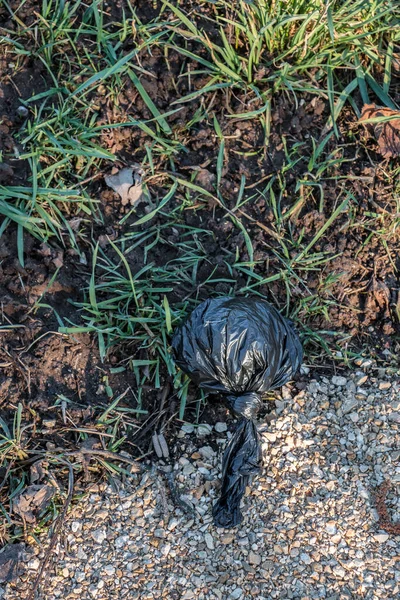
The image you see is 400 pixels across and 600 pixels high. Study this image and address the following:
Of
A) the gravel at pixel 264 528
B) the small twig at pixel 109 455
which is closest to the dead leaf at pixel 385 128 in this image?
the gravel at pixel 264 528

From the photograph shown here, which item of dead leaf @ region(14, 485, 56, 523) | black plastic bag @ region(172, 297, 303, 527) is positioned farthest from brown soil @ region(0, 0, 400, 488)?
dead leaf @ region(14, 485, 56, 523)

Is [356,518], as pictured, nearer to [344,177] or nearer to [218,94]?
[344,177]

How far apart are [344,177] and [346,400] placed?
1.08 m

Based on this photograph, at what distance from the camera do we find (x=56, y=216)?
3.50 m

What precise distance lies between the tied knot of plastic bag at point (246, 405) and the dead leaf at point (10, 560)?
0.99m

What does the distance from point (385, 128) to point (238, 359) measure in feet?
4.71

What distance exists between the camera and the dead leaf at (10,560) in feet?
9.48

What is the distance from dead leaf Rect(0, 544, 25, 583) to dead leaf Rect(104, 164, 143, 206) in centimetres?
156

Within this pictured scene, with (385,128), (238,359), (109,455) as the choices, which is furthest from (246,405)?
(385,128)

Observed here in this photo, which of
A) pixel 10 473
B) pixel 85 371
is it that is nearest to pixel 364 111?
pixel 85 371

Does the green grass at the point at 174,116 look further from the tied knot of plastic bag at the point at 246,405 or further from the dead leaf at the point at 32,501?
the dead leaf at the point at 32,501

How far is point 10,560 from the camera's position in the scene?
2918 millimetres

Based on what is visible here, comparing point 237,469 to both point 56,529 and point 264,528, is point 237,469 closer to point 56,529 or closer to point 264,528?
point 264,528

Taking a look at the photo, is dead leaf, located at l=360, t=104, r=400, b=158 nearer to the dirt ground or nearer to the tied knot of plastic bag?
the dirt ground
